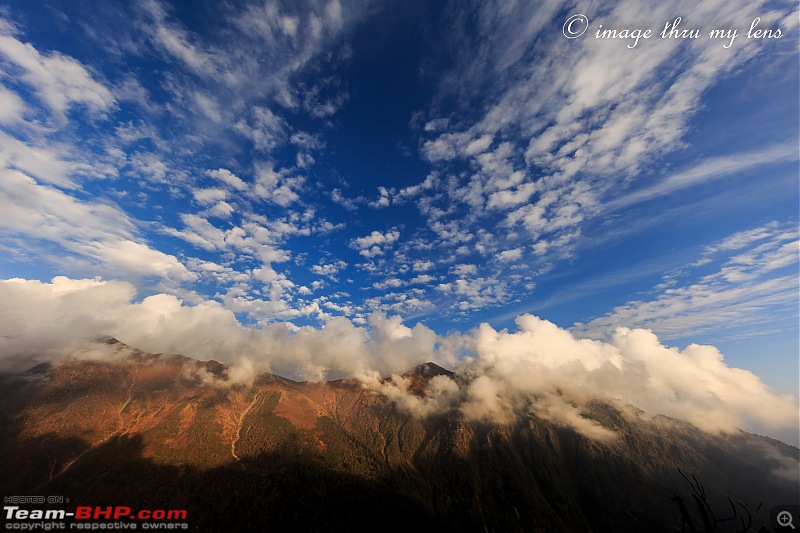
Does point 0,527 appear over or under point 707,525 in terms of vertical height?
under

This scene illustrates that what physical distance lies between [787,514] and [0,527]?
349360 millimetres

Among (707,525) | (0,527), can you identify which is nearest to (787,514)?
(707,525)

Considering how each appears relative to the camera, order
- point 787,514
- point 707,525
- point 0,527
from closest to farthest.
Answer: point 707,525 < point 787,514 < point 0,527

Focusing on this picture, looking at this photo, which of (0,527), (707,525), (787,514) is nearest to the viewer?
(707,525)

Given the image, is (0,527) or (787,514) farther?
(0,527)

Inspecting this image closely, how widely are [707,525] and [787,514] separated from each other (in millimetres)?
42710

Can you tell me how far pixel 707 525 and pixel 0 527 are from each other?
1120 feet

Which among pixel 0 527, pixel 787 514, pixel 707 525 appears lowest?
pixel 0 527

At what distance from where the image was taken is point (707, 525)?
67.5 feet

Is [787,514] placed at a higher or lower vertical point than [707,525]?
lower

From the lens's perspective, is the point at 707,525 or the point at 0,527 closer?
the point at 707,525

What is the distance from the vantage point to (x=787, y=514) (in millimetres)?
43625

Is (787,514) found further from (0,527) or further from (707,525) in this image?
(0,527)

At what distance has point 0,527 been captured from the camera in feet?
648
